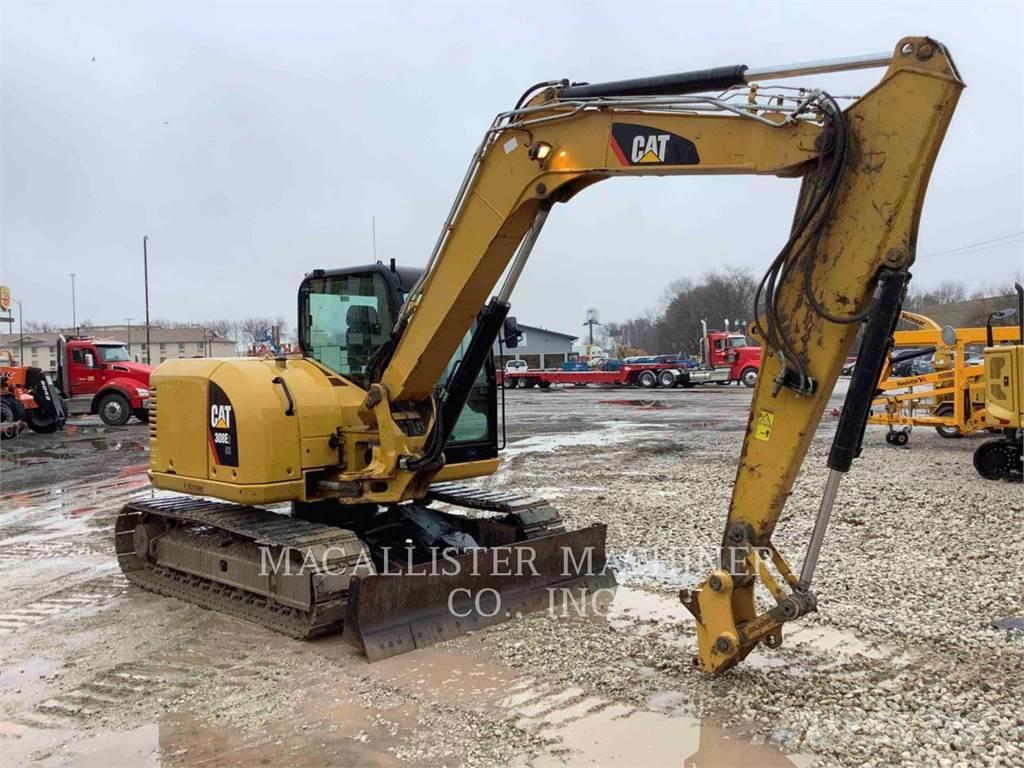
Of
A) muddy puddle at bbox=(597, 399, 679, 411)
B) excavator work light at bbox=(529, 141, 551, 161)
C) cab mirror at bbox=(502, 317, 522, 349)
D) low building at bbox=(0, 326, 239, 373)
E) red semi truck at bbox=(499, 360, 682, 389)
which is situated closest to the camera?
excavator work light at bbox=(529, 141, 551, 161)

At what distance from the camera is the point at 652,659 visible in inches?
191

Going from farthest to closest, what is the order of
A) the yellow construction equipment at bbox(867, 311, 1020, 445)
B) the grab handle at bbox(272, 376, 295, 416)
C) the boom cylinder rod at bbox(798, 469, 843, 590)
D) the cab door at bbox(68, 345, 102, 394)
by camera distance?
the cab door at bbox(68, 345, 102, 394) < the yellow construction equipment at bbox(867, 311, 1020, 445) < the grab handle at bbox(272, 376, 295, 416) < the boom cylinder rod at bbox(798, 469, 843, 590)

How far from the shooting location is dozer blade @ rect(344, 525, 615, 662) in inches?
202

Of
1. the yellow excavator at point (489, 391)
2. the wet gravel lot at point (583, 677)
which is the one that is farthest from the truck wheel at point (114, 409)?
the yellow excavator at point (489, 391)

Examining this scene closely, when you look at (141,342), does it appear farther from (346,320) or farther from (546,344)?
(346,320)

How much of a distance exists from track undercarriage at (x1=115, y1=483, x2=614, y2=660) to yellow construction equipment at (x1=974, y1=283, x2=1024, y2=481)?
6881mm

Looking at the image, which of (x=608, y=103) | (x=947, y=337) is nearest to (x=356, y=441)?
(x=608, y=103)

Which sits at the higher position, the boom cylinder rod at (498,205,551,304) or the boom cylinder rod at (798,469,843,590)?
the boom cylinder rod at (498,205,551,304)

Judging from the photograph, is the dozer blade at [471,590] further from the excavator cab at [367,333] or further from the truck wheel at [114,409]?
the truck wheel at [114,409]

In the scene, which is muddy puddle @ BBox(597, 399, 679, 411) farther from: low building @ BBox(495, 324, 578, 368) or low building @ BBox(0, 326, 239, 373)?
low building @ BBox(0, 326, 239, 373)

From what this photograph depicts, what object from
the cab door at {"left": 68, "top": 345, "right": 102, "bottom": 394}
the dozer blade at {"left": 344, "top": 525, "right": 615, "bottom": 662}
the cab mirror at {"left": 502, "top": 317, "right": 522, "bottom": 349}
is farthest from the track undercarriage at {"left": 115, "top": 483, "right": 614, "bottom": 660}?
the cab door at {"left": 68, "top": 345, "right": 102, "bottom": 394}

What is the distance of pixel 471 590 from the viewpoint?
224 inches

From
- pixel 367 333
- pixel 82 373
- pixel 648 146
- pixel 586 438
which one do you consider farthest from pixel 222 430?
pixel 82 373

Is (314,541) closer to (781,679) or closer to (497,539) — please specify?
(497,539)
